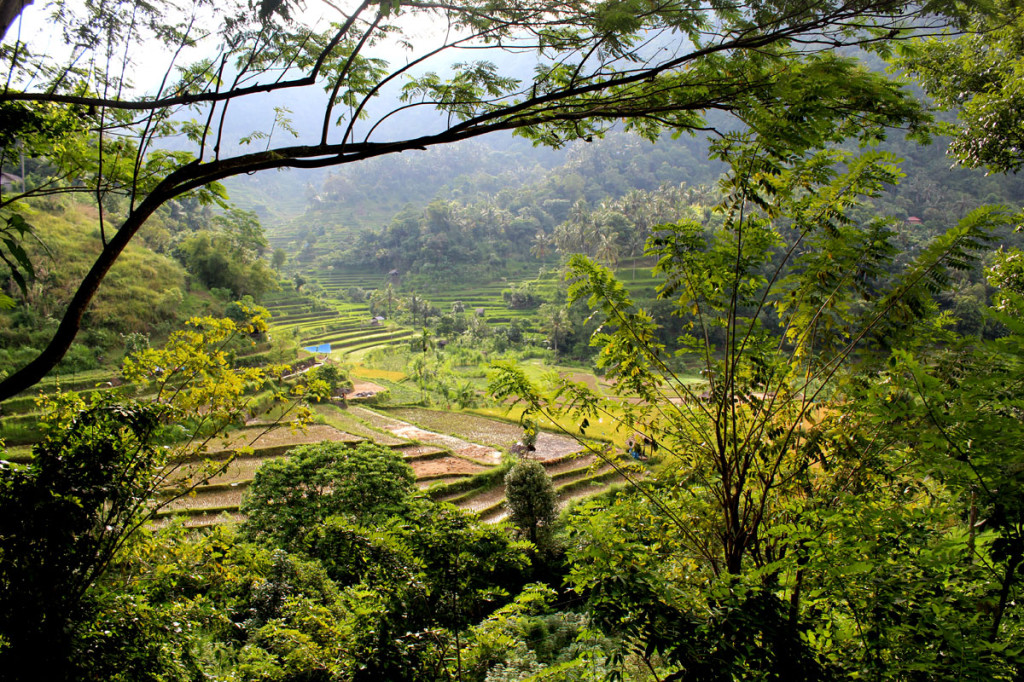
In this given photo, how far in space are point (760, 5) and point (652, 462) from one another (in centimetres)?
1539

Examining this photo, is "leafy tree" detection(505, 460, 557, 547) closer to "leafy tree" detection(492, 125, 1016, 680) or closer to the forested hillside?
the forested hillside

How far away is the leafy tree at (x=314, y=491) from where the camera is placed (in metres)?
9.32

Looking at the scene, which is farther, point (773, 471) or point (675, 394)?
point (675, 394)

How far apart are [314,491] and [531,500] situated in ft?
15.5

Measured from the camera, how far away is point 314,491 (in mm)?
9969

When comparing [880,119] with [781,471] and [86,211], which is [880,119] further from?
[86,211]

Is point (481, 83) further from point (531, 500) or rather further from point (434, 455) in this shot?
point (434, 455)

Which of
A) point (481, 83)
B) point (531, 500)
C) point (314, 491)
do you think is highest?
point (481, 83)

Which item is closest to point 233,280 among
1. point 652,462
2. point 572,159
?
point 652,462

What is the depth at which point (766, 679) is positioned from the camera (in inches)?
73.5

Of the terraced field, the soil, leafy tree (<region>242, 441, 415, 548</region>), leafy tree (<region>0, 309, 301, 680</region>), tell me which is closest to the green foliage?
leafy tree (<region>0, 309, 301, 680</region>)

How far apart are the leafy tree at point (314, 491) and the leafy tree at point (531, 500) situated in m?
2.47

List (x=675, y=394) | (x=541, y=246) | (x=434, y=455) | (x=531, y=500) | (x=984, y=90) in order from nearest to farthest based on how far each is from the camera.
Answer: (x=675, y=394), (x=984, y=90), (x=531, y=500), (x=434, y=455), (x=541, y=246)

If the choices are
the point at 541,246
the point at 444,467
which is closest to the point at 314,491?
the point at 444,467
